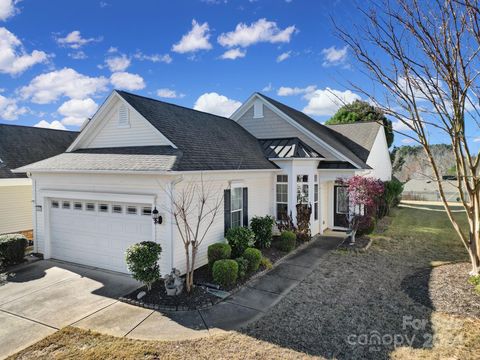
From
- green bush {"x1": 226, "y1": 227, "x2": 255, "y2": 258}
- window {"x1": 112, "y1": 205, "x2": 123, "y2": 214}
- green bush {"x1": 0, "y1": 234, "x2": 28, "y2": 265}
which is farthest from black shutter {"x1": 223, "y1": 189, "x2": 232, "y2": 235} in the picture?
green bush {"x1": 0, "y1": 234, "x2": 28, "y2": 265}

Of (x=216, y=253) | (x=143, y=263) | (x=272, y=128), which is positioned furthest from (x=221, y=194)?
(x=272, y=128)

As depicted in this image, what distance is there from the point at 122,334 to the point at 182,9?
12.1m

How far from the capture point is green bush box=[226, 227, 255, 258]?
33.1ft

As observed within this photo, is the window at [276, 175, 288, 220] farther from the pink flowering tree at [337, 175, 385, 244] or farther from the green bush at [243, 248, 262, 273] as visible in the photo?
the green bush at [243, 248, 262, 273]

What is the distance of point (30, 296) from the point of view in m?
7.39

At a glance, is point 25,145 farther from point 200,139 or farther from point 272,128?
point 272,128

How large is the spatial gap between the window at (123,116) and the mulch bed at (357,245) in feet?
32.1

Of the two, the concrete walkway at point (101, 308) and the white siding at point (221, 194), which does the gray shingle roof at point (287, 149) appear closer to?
the white siding at point (221, 194)

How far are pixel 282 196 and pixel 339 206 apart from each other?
3.99 meters

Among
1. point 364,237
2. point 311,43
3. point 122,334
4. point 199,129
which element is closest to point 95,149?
point 199,129

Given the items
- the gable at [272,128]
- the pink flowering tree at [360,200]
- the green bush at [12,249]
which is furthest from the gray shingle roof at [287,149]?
the green bush at [12,249]

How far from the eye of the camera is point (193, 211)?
9016mm

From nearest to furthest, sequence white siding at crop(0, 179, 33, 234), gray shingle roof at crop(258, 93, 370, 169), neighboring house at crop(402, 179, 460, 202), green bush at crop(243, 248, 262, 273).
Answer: green bush at crop(243, 248, 262, 273), white siding at crop(0, 179, 33, 234), gray shingle roof at crop(258, 93, 370, 169), neighboring house at crop(402, 179, 460, 202)

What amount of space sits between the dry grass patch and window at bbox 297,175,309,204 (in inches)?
334
